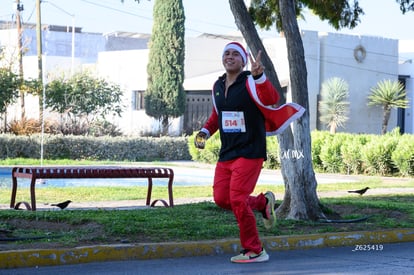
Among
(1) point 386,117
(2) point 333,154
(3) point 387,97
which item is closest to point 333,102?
(3) point 387,97

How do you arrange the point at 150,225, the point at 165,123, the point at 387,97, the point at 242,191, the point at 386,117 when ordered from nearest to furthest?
the point at 242,191, the point at 150,225, the point at 165,123, the point at 387,97, the point at 386,117

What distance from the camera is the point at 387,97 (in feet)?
137

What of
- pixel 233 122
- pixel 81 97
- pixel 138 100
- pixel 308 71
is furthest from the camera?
pixel 138 100

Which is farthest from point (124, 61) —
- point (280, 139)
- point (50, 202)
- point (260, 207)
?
point (260, 207)

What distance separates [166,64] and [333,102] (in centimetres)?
810

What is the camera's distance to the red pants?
25.8 feet

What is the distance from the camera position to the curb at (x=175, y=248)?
806cm

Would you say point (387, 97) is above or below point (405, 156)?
above

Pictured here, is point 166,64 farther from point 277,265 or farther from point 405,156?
point 277,265

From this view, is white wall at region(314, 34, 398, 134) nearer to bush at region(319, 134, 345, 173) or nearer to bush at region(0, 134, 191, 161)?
bush at region(0, 134, 191, 161)

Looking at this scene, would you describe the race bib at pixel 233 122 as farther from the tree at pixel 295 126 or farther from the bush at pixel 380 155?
the bush at pixel 380 155

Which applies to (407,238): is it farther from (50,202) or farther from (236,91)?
(50,202)

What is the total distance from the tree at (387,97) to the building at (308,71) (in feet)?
2.24

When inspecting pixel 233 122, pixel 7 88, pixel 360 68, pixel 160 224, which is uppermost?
pixel 360 68
